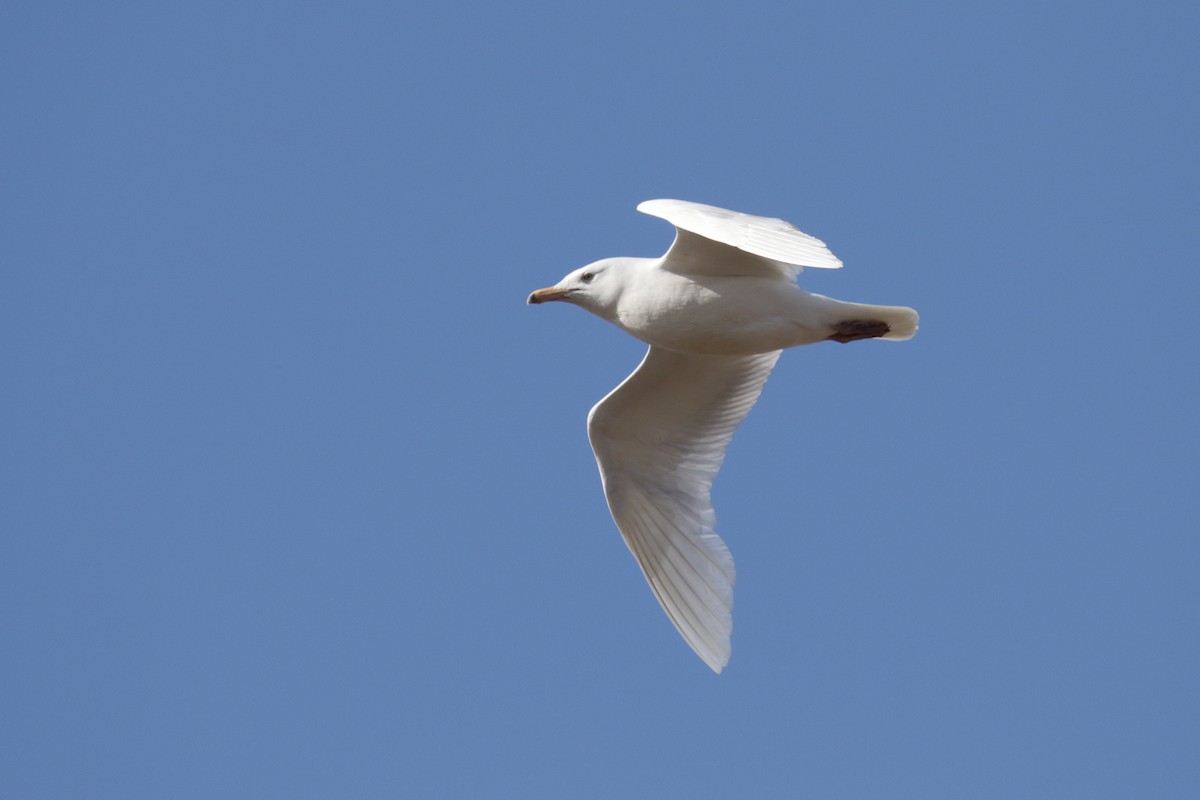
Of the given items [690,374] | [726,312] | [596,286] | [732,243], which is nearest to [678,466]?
[690,374]

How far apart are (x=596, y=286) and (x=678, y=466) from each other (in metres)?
1.62

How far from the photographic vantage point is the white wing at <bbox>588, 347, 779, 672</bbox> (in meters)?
12.4

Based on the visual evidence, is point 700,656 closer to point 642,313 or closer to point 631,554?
point 631,554

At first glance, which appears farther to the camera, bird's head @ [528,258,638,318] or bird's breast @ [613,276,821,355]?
bird's head @ [528,258,638,318]

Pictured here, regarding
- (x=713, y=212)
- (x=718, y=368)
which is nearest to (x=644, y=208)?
(x=713, y=212)

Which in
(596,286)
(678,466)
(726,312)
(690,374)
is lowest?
(678,466)

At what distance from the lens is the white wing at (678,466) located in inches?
487

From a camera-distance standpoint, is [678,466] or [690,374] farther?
[678,466]

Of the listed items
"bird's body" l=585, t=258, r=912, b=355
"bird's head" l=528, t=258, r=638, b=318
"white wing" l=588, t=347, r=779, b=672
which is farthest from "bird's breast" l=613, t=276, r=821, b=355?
"white wing" l=588, t=347, r=779, b=672

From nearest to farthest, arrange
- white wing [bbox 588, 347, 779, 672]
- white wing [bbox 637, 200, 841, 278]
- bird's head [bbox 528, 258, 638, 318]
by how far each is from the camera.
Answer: white wing [bbox 637, 200, 841, 278], bird's head [bbox 528, 258, 638, 318], white wing [bbox 588, 347, 779, 672]

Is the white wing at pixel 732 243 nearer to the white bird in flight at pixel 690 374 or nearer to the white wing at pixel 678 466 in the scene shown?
the white bird in flight at pixel 690 374

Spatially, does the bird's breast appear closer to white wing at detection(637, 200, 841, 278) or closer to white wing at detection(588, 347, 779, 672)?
white wing at detection(637, 200, 841, 278)

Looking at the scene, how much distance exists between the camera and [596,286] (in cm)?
1173

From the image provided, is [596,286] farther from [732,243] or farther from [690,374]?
[732,243]
